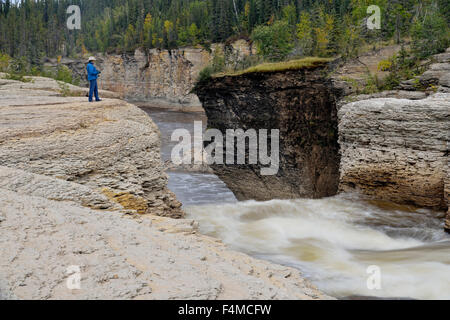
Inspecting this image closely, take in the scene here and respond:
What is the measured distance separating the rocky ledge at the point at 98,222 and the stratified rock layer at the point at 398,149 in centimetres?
661

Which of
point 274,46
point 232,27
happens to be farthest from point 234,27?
point 274,46

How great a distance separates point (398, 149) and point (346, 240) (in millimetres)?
4152

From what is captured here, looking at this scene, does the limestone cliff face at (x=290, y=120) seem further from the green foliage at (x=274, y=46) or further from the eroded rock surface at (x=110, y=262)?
the eroded rock surface at (x=110, y=262)

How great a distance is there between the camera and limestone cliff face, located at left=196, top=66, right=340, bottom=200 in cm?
1812

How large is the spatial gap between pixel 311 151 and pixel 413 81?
6221 mm

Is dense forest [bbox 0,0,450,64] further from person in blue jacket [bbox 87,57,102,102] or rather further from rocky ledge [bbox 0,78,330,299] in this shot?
rocky ledge [bbox 0,78,330,299]

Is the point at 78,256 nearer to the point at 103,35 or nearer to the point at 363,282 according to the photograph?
the point at 363,282

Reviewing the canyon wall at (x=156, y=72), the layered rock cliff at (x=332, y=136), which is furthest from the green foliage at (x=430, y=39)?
the canyon wall at (x=156, y=72)

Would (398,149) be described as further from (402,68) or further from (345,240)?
(402,68)

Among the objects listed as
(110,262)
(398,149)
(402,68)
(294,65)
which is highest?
(294,65)

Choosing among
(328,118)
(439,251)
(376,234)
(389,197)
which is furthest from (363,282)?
(328,118)

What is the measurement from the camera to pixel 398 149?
12219 mm

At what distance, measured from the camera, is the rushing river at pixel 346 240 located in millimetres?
6767

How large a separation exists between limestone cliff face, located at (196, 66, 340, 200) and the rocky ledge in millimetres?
9921
